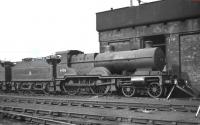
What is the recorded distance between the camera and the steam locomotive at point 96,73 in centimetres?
1568

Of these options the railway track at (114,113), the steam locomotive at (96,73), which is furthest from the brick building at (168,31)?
the railway track at (114,113)

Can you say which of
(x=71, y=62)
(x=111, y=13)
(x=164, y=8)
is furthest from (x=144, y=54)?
(x=111, y=13)

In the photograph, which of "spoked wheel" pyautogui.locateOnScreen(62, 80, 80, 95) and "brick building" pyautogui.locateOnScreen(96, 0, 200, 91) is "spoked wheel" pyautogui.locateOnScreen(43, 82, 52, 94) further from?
"brick building" pyautogui.locateOnScreen(96, 0, 200, 91)

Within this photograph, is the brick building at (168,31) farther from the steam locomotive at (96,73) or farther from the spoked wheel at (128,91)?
the spoked wheel at (128,91)

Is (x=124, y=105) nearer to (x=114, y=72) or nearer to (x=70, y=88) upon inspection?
(x=114, y=72)

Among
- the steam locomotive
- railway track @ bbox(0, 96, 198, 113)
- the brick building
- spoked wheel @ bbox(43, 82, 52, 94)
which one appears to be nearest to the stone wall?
the brick building

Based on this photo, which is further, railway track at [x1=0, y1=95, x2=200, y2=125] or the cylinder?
the cylinder

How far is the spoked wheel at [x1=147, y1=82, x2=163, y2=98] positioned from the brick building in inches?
247

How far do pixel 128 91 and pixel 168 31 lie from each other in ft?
25.3

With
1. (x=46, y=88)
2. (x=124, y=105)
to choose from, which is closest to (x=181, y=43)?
(x=124, y=105)

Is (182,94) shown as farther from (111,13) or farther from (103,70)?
(111,13)

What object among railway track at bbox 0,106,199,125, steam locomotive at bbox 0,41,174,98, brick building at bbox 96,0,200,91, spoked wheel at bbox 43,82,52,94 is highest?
brick building at bbox 96,0,200,91

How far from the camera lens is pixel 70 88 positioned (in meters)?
19.8

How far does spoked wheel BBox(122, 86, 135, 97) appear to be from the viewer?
16.4 meters
